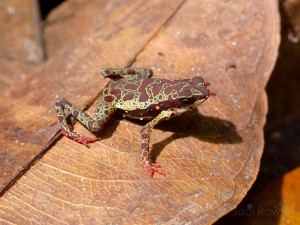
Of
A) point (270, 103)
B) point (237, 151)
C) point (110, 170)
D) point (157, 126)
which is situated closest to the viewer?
point (110, 170)

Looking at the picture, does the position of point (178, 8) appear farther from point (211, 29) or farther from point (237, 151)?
point (237, 151)

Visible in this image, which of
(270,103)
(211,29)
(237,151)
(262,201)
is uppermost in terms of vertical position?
(211,29)

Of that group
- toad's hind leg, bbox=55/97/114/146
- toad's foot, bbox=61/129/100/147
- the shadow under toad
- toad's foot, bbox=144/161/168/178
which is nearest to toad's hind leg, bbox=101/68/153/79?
toad's hind leg, bbox=55/97/114/146

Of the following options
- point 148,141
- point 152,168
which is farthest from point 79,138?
point 152,168

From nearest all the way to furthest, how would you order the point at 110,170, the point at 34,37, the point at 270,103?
the point at 110,170 < the point at 270,103 < the point at 34,37

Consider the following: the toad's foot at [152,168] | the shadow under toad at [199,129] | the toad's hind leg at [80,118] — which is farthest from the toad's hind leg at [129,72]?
the toad's foot at [152,168]

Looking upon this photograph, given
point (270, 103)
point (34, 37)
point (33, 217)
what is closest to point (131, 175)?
point (33, 217)
